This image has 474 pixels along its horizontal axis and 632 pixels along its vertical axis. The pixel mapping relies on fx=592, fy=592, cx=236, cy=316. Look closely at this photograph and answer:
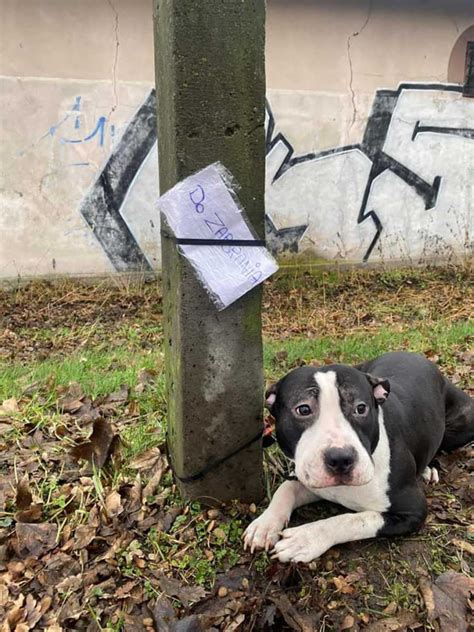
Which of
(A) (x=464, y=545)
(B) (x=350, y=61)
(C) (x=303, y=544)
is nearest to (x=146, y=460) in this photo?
(C) (x=303, y=544)

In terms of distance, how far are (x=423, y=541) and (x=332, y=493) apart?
1.54ft

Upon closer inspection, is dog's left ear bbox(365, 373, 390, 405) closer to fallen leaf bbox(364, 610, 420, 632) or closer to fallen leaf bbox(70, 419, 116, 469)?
fallen leaf bbox(364, 610, 420, 632)

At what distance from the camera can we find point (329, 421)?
2414mm

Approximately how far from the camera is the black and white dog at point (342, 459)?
2322 mm

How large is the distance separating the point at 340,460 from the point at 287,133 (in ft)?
25.0

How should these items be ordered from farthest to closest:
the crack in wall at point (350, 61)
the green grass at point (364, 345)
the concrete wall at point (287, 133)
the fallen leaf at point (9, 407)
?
the crack in wall at point (350, 61) → the concrete wall at point (287, 133) → the green grass at point (364, 345) → the fallen leaf at point (9, 407)

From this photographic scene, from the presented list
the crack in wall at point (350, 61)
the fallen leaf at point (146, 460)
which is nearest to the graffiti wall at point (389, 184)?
the crack in wall at point (350, 61)

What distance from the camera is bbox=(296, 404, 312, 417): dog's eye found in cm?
253

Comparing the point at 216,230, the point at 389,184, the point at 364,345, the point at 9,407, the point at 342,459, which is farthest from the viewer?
the point at 389,184

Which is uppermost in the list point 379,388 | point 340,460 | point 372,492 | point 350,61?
point 350,61

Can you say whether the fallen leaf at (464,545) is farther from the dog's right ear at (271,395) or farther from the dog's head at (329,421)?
the dog's right ear at (271,395)

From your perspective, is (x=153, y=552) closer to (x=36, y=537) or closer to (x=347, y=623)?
(x=36, y=537)

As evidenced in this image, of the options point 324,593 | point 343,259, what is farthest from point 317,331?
point 324,593

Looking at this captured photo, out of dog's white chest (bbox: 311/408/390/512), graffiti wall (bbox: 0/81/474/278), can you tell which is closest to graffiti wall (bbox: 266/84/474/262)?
graffiti wall (bbox: 0/81/474/278)
